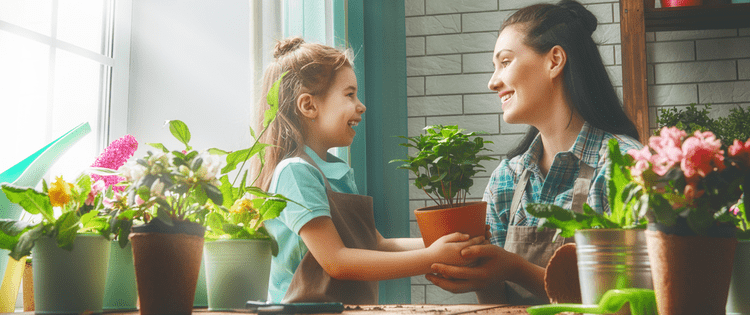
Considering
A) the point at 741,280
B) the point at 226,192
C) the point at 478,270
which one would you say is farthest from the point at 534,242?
the point at 226,192

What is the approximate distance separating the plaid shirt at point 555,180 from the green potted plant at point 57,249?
988 mm

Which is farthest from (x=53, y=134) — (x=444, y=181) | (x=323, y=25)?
(x=444, y=181)

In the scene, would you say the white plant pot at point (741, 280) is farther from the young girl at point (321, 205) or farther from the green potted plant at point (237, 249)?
the green potted plant at point (237, 249)

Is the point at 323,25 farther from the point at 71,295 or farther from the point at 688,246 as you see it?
the point at 688,246

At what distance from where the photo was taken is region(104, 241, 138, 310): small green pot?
889 mm

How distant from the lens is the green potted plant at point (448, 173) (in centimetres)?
99

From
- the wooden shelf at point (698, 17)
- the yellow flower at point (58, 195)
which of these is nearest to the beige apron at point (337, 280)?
the yellow flower at point (58, 195)

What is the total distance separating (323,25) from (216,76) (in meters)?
0.40

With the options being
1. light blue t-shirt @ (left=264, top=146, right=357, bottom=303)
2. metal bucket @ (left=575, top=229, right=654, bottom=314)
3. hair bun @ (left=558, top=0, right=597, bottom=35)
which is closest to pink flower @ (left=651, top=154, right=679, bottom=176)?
metal bucket @ (left=575, top=229, right=654, bottom=314)

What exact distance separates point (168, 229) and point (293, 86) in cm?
78

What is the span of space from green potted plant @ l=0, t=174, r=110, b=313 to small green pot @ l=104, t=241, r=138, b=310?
11 centimetres

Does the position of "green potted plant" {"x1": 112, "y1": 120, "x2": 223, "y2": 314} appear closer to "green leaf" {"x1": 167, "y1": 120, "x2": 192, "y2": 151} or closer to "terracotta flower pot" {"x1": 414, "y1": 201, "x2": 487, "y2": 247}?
"green leaf" {"x1": 167, "y1": 120, "x2": 192, "y2": 151}

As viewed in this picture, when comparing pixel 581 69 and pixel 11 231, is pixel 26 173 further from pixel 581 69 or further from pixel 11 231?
pixel 581 69

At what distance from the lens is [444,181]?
103 centimetres
